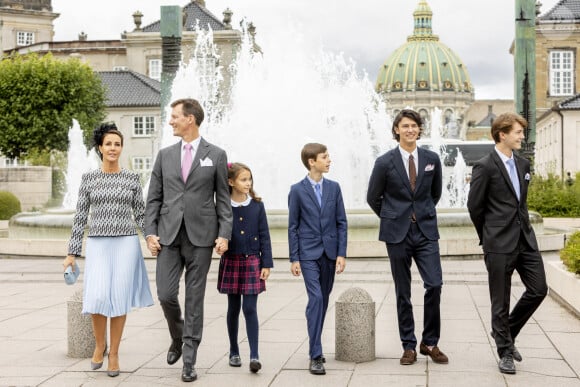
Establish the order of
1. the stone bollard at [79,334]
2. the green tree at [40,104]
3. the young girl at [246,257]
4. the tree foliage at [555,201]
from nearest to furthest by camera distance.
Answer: the young girl at [246,257] → the stone bollard at [79,334] → the tree foliage at [555,201] → the green tree at [40,104]

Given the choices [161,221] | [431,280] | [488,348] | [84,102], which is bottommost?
[488,348]

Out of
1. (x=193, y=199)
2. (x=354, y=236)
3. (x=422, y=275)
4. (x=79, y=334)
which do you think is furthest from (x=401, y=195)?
(x=354, y=236)

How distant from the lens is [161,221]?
25.2 feet

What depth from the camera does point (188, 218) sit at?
24.9 feet

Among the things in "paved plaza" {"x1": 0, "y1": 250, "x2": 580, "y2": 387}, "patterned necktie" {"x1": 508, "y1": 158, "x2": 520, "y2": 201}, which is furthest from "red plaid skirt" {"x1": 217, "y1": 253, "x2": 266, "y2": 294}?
"patterned necktie" {"x1": 508, "y1": 158, "x2": 520, "y2": 201}

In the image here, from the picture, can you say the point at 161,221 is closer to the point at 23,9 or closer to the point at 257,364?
the point at 257,364

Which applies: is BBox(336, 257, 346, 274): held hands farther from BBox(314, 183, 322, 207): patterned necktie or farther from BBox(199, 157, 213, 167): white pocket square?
BBox(199, 157, 213, 167): white pocket square

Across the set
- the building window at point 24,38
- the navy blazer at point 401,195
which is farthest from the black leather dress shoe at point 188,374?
the building window at point 24,38

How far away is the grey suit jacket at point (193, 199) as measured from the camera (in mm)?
7578

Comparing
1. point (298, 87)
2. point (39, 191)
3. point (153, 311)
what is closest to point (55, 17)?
point (39, 191)

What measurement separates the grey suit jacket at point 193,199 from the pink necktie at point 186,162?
3cm

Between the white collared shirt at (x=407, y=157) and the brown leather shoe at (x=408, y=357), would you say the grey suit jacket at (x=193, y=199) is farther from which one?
the brown leather shoe at (x=408, y=357)

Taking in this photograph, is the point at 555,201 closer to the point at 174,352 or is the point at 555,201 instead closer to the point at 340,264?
the point at 340,264

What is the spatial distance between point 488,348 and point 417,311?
Result: 2.70 meters
